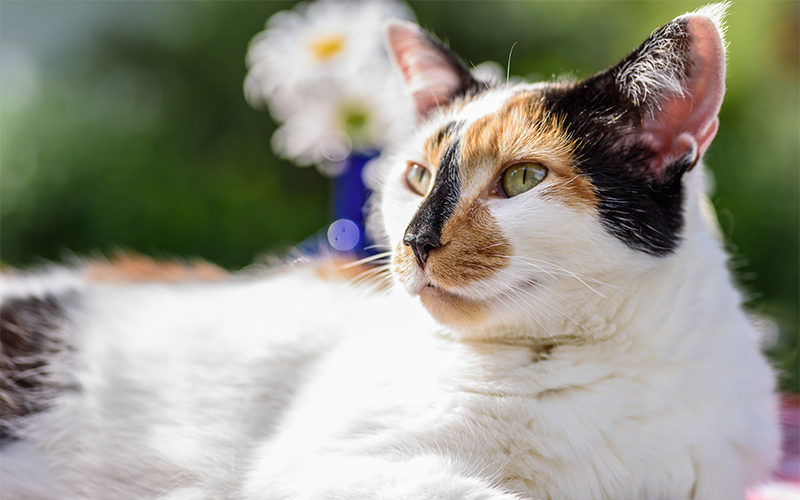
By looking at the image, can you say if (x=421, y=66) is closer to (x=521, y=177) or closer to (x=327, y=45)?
(x=521, y=177)

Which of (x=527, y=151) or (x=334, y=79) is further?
(x=334, y=79)

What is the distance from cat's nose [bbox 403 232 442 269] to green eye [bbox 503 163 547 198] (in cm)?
14

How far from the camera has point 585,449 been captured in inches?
31.3

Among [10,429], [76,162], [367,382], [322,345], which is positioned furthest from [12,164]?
[367,382]

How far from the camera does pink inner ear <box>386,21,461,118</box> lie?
1137mm

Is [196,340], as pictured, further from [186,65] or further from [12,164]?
[186,65]

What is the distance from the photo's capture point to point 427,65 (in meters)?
1.15

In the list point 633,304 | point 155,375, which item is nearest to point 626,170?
point 633,304

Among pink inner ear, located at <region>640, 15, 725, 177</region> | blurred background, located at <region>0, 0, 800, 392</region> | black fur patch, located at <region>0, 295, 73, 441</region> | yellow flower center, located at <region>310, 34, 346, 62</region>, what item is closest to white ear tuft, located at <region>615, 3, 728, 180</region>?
pink inner ear, located at <region>640, 15, 725, 177</region>

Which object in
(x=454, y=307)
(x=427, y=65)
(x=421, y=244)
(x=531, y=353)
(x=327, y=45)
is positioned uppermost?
(x=327, y=45)

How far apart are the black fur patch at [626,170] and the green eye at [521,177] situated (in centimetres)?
6

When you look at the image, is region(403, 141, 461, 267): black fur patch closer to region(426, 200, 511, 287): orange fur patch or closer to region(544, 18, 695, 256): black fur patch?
region(426, 200, 511, 287): orange fur patch

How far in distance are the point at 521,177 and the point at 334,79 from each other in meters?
0.93

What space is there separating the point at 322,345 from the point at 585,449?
0.50 metres
